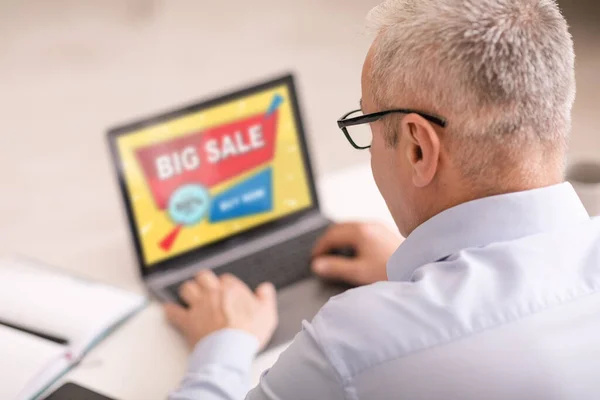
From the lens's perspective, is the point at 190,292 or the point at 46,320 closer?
the point at 46,320

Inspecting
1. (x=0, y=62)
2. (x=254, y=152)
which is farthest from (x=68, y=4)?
(x=254, y=152)

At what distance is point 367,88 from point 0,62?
133 inches

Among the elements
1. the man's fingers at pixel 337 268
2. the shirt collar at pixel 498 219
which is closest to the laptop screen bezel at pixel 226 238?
the man's fingers at pixel 337 268

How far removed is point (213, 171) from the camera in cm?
157

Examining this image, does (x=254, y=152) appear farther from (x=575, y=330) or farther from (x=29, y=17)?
(x=29, y=17)

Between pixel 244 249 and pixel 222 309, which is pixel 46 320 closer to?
pixel 222 309

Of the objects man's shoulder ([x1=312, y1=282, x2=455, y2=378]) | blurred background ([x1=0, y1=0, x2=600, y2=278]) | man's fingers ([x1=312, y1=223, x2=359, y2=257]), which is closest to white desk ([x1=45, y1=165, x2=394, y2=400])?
man's fingers ([x1=312, y1=223, x2=359, y2=257])

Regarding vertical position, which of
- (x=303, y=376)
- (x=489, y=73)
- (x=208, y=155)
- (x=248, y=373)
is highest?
(x=489, y=73)

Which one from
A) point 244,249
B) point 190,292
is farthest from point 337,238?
point 190,292

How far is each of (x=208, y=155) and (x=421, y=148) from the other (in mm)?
713

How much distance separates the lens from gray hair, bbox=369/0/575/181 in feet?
2.86

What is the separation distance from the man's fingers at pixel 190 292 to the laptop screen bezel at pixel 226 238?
0.12 metres

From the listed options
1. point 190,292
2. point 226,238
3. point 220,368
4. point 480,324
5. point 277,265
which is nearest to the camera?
point 480,324

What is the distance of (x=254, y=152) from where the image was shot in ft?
5.28
